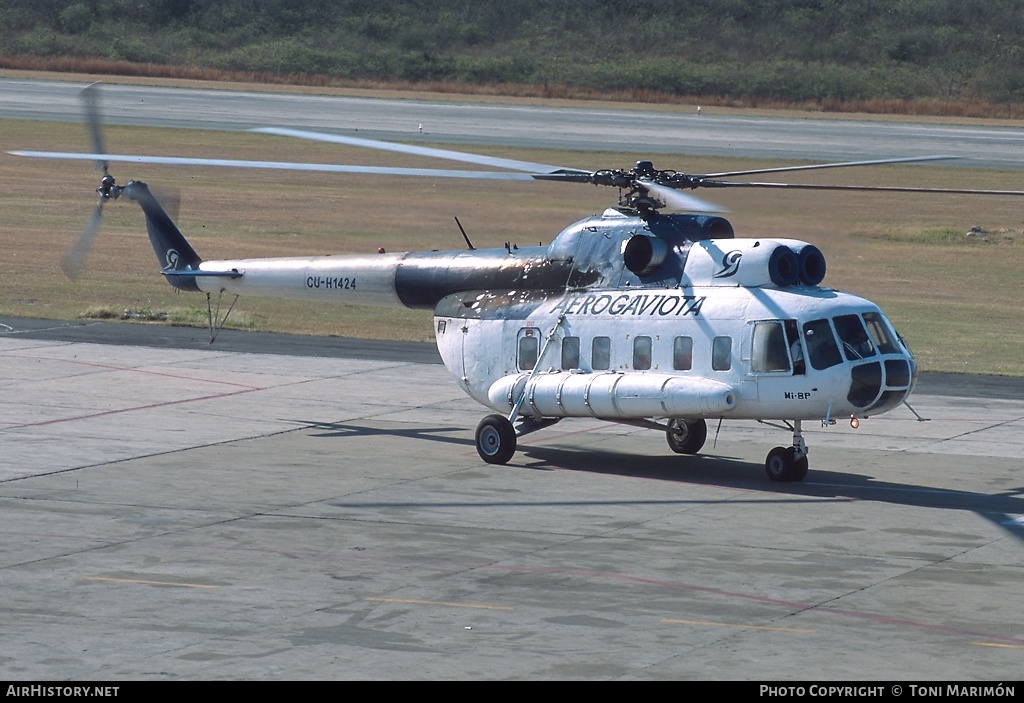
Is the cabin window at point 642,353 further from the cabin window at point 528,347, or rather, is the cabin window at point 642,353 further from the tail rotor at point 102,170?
the tail rotor at point 102,170

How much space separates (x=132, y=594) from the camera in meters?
13.4

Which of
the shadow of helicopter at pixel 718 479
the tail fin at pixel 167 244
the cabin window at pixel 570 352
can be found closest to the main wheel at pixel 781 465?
the shadow of helicopter at pixel 718 479

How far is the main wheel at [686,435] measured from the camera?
68.5ft

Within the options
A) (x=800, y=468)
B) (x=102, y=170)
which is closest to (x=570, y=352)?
(x=800, y=468)

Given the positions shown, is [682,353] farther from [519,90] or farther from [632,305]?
[519,90]

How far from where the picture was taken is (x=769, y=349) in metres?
18.1

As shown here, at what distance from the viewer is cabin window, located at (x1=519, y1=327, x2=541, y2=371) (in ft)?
66.2

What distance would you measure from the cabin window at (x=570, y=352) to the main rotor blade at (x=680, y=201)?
237 centimetres

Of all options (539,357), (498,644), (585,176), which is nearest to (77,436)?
(539,357)

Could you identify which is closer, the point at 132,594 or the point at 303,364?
the point at 132,594

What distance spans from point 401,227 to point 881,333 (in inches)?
1031

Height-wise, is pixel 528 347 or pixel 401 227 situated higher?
pixel 401 227

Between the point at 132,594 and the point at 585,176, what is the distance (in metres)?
8.15

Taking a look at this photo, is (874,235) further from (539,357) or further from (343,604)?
(343,604)
